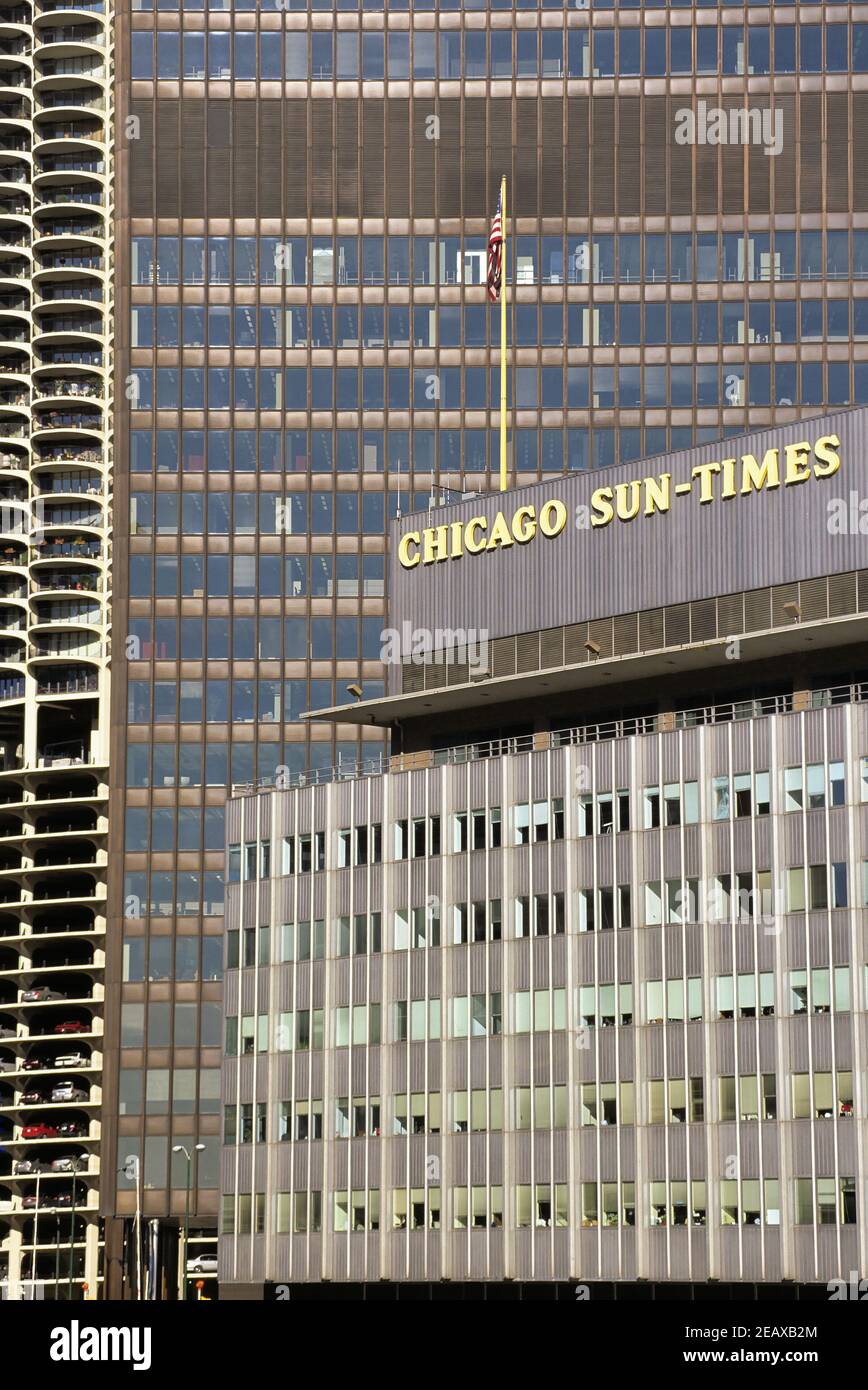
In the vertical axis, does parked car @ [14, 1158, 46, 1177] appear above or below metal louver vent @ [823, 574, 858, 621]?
below

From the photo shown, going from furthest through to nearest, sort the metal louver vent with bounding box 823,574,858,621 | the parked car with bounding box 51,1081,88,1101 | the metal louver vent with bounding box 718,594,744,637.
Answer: the parked car with bounding box 51,1081,88,1101, the metal louver vent with bounding box 718,594,744,637, the metal louver vent with bounding box 823,574,858,621

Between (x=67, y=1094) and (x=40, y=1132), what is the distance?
11.8ft

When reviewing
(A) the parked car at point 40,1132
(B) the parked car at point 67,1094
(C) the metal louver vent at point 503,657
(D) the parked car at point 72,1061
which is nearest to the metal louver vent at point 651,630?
(C) the metal louver vent at point 503,657

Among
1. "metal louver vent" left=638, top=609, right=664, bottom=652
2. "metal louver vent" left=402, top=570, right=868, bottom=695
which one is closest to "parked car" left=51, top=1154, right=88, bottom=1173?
"metal louver vent" left=402, top=570, right=868, bottom=695

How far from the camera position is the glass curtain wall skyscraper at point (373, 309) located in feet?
584

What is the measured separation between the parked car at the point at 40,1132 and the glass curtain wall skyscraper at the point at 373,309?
985 centimetres

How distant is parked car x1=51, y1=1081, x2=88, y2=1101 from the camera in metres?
182

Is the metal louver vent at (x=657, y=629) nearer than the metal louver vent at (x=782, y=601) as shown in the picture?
Yes

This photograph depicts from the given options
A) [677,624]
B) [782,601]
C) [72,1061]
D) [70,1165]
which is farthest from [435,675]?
[70,1165]

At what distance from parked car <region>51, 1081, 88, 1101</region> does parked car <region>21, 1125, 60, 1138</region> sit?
2.41 m

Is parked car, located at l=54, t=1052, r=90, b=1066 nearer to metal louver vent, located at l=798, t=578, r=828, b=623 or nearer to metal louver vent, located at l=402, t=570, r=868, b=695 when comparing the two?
metal louver vent, located at l=402, t=570, r=868, b=695
